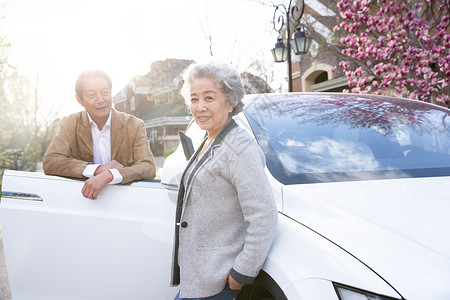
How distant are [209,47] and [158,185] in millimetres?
17266

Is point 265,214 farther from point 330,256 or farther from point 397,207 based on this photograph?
point 397,207

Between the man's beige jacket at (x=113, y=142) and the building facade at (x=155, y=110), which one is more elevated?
the building facade at (x=155, y=110)

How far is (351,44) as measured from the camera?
7660 millimetres

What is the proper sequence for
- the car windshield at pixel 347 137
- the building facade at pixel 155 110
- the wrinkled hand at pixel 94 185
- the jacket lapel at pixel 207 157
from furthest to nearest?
the building facade at pixel 155 110 → the wrinkled hand at pixel 94 185 → the car windshield at pixel 347 137 → the jacket lapel at pixel 207 157

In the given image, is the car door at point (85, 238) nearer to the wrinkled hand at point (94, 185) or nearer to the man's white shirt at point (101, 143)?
the wrinkled hand at point (94, 185)

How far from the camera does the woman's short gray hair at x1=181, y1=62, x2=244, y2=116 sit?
1603 millimetres

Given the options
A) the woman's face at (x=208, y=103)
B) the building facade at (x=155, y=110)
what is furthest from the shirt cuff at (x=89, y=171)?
the building facade at (x=155, y=110)

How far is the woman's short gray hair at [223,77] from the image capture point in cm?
160

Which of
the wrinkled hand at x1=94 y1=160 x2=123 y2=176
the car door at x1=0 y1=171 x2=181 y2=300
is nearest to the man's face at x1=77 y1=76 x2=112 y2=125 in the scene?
the wrinkled hand at x1=94 y1=160 x2=123 y2=176

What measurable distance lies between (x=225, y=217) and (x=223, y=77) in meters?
0.56

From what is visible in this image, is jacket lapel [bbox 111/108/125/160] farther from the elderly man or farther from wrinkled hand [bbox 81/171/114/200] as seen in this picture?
wrinkled hand [bbox 81/171/114/200]

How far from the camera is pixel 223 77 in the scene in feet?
5.25

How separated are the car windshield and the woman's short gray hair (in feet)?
1.34

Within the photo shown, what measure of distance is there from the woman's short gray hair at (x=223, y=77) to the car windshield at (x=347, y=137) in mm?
408
